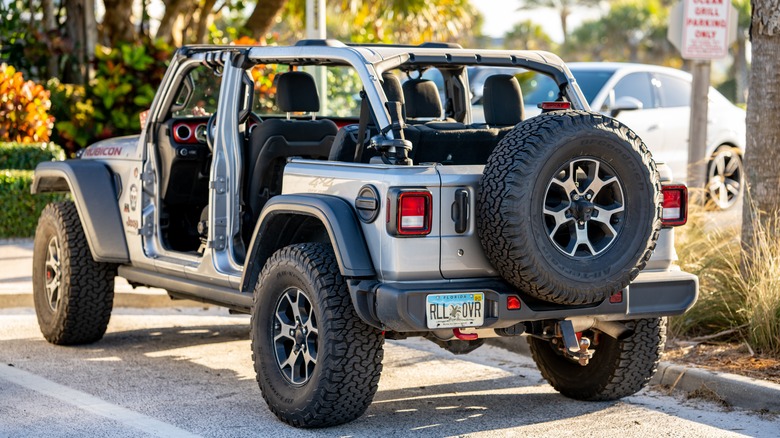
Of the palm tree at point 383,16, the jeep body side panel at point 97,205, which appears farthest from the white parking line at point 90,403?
the palm tree at point 383,16

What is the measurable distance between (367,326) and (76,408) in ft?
5.24

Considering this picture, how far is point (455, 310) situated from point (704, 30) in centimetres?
562

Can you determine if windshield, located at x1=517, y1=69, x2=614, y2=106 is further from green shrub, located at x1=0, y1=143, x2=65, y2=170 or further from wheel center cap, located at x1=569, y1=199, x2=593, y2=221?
wheel center cap, located at x1=569, y1=199, x2=593, y2=221

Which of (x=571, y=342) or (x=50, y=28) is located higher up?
(x=50, y=28)

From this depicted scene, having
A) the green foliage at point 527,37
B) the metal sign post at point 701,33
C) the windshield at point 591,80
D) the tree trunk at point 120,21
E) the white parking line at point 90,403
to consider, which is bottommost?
the white parking line at point 90,403

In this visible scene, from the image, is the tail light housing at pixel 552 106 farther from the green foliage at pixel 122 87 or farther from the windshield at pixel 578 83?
the green foliage at pixel 122 87

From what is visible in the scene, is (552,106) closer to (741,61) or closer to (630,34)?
(741,61)

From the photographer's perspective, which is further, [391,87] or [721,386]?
[721,386]

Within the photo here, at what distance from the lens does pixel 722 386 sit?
662 centimetres

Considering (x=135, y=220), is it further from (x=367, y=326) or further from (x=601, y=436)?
(x=601, y=436)

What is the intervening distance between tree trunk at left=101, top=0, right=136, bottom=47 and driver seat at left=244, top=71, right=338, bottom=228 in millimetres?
10506

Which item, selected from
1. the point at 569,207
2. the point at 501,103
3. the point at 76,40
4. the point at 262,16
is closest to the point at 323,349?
the point at 569,207

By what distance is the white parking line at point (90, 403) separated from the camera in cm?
584

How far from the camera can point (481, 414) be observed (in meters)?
6.30
